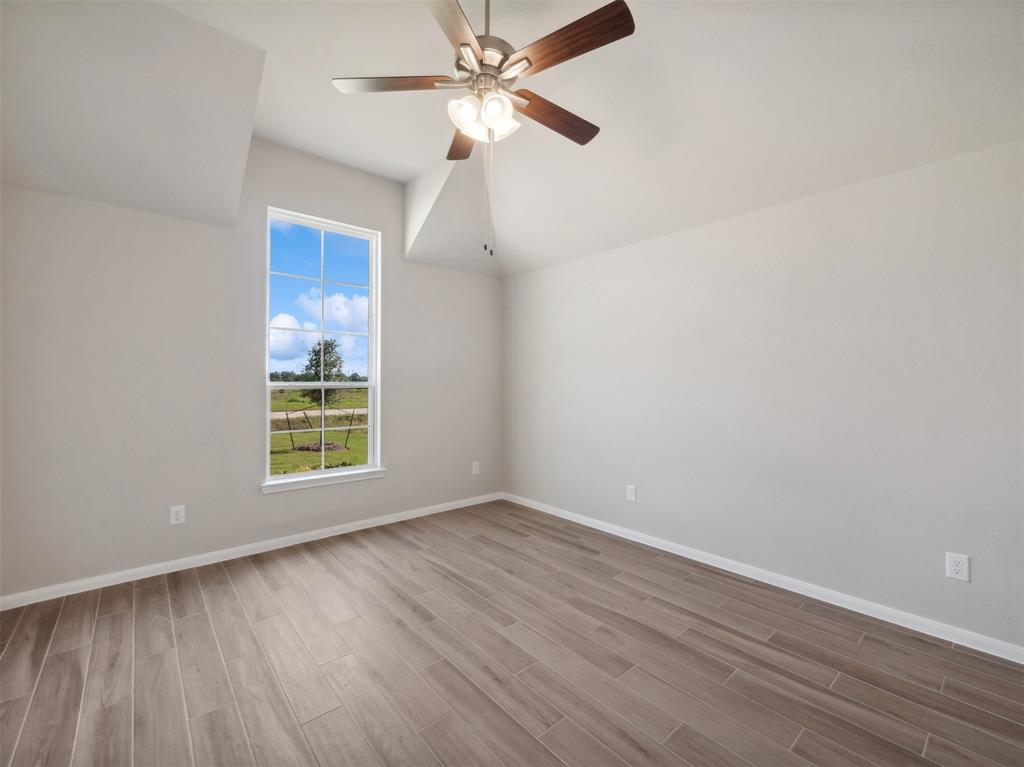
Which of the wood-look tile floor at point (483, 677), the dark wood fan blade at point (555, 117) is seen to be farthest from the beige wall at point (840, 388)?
the dark wood fan blade at point (555, 117)

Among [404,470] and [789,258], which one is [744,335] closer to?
[789,258]

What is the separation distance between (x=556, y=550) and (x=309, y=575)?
1718 millimetres

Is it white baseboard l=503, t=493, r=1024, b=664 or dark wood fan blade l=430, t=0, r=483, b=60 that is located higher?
dark wood fan blade l=430, t=0, r=483, b=60

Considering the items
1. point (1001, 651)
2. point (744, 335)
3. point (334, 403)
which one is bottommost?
point (1001, 651)

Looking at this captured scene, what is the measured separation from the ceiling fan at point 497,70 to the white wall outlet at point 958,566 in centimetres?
274

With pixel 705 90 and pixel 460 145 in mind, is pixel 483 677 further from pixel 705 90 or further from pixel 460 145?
pixel 705 90

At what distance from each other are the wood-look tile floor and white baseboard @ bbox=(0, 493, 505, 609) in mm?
69

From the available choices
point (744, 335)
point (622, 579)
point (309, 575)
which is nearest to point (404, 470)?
point (309, 575)

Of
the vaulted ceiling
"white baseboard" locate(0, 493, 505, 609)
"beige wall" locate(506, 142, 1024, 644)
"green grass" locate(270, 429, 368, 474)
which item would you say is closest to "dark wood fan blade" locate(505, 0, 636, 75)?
the vaulted ceiling

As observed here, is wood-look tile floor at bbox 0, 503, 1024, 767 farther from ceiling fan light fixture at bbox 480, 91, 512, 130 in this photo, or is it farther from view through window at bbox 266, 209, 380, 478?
ceiling fan light fixture at bbox 480, 91, 512, 130

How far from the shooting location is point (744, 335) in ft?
9.48

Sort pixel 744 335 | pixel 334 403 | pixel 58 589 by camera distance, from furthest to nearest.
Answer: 1. pixel 334 403
2. pixel 744 335
3. pixel 58 589

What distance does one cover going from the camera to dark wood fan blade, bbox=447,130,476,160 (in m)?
2.23

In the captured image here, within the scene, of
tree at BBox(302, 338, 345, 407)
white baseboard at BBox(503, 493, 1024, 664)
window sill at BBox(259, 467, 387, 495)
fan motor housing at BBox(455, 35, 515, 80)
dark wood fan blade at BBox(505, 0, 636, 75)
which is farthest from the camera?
tree at BBox(302, 338, 345, 407)
